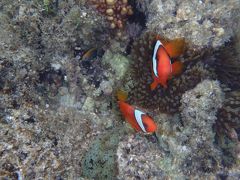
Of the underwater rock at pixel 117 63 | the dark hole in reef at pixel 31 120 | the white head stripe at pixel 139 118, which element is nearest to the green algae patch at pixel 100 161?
the white head stripe at pixel 139 118

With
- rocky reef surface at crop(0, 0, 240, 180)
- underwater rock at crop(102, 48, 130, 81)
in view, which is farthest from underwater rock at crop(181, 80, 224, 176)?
underwater rock at crop(102, 48, 130, 81)

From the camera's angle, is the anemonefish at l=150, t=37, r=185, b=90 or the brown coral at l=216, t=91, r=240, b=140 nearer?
the anemonefish at l=150, t=37, r=185, b=90

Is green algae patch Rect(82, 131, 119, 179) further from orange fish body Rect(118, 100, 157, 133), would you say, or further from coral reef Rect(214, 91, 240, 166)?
coral reef Rect(214, 91, 240, 166)

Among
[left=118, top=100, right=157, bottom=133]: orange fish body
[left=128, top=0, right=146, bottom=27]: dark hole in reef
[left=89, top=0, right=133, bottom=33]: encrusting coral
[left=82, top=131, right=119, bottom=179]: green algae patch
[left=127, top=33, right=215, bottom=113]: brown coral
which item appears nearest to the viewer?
[left=118, top=100, right=157, bottom=133]: orange fish body

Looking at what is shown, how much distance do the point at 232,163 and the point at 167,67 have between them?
1909 millimetres

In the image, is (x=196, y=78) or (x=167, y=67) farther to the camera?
(x=196, y=78)

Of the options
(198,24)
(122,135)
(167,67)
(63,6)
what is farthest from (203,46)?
(63,6)

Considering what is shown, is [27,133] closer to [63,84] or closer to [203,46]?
[63,84]

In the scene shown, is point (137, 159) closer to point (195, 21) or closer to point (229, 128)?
point (229, 128)

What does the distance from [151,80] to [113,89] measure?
62cm

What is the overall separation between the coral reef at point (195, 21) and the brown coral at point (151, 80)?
256mm

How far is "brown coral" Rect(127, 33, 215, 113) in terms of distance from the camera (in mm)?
4281

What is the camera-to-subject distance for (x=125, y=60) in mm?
4855

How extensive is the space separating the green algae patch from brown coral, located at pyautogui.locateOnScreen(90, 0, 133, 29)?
182 centimetres
